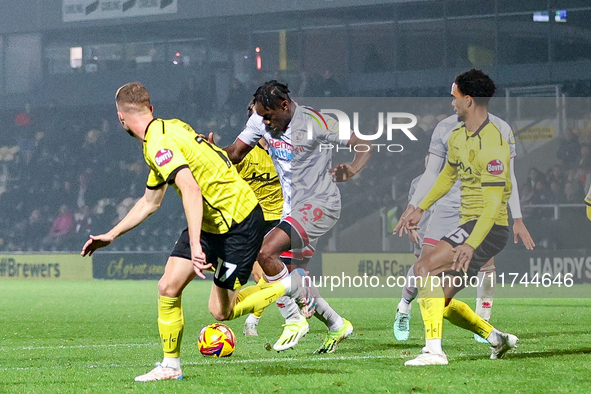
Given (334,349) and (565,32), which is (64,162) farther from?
(334,349)

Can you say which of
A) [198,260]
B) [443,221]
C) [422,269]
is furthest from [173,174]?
[443,221]

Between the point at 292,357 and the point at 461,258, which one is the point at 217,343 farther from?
the point at 461,258

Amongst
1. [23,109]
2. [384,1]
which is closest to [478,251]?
[384,1]

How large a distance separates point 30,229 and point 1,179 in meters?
2.70

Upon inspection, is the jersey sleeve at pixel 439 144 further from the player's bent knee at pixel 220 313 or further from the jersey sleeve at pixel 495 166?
the player's bent knee at pixel 220 313

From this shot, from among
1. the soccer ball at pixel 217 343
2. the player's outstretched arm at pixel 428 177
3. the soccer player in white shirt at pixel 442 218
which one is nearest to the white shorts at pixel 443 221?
the soccer player in white shirt at pixel 442 218

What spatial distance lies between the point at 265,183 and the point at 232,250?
11.1 feet

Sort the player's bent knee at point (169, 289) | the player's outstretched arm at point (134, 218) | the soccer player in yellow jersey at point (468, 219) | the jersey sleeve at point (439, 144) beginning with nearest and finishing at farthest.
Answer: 1. the player's bent knee at point (169, 289)
2. the player's outstretched arm at point (134, 218)
3. the soccer player in yellow jersey at point (468, 219)
4. the jersey sleeve at point (439, 144)

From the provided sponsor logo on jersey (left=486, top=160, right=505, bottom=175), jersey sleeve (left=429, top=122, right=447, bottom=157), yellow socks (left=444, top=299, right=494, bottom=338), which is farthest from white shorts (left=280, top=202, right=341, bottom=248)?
sponsor logo on jersey (left=486, top=160, right=505, bottom=175)

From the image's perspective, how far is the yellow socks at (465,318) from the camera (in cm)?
654

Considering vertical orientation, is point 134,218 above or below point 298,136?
below

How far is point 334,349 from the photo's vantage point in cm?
760

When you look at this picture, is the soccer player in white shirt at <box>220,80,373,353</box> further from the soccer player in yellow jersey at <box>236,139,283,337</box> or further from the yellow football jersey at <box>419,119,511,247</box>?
the yellow football jersey at <box>419,119,511,247</box>

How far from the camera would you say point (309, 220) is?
8.18 meters
